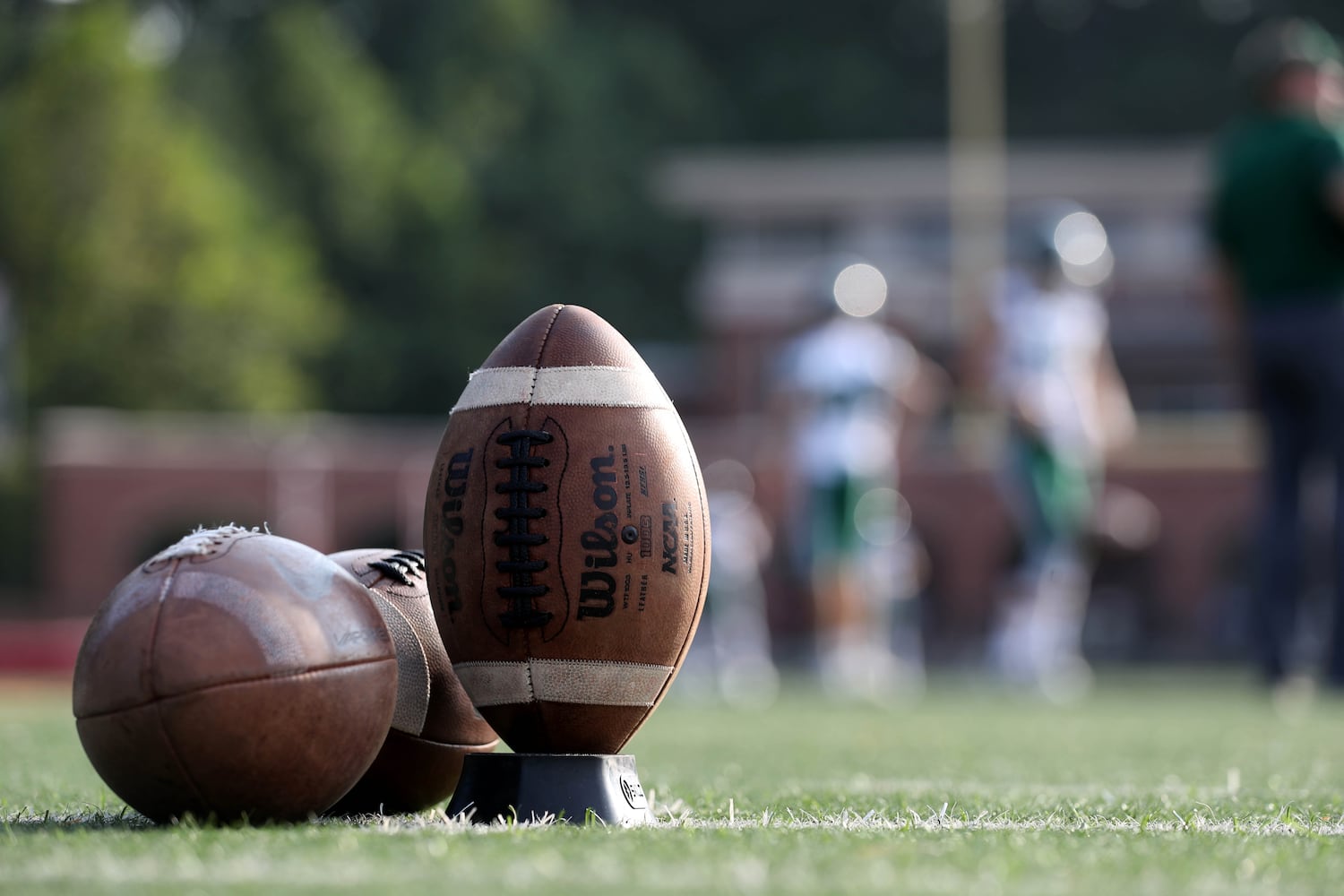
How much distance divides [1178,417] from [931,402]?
27.9m

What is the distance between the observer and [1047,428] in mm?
9531

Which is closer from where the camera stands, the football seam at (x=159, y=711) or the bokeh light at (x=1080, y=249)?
the football seam at (x=159, y=711)

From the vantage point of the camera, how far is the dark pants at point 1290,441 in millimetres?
7703

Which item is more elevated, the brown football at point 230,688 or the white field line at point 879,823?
the brown football at point 230,688

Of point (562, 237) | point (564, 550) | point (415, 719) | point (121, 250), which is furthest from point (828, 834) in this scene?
point (562, 237)

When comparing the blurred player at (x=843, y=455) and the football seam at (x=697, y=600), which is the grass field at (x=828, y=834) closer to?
the football seam at (x=697, y=600)

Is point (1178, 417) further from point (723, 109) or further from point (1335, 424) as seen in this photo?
point (1335, 424)

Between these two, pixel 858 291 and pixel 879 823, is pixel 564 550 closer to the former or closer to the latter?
pixel 879 823

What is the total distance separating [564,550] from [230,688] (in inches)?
22.6

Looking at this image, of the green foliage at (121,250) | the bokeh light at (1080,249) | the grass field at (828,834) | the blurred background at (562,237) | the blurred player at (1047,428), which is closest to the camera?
the grass field at (828,834)

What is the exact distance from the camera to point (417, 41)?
47.1 meters

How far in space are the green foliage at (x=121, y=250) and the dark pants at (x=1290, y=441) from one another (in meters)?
29.5

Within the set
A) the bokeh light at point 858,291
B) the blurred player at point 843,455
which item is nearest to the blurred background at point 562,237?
Result: the bokeh light at point 858,291

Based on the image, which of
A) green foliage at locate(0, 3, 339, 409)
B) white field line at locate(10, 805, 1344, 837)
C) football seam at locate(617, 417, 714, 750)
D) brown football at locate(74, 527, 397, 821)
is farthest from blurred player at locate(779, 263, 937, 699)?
green foliage at locate(0, 3, 339, 409)
